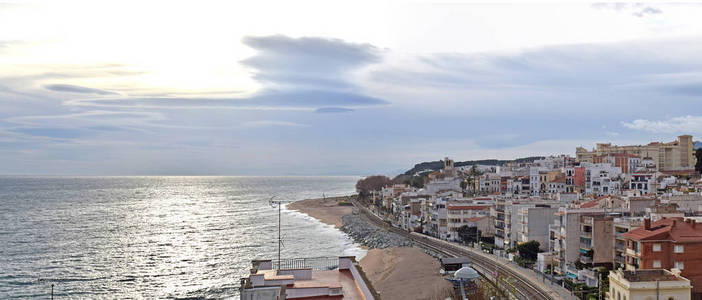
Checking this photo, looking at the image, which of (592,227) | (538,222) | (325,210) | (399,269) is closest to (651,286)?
(592,227)

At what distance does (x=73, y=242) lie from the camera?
79.8 m

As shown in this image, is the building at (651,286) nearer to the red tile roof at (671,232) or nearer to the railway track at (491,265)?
the red tile roof at (671,232)

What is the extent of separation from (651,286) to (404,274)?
2701cm

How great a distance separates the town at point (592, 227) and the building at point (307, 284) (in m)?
16.3

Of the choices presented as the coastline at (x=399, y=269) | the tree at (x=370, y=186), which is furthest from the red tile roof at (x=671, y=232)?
the tree at (x=370, y=186)

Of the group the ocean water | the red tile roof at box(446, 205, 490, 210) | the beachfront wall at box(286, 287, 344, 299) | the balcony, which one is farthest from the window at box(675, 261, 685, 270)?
the red tile roof at box(446, 205, 490, 210)

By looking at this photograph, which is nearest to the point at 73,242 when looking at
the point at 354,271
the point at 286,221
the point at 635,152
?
the point at 286,221

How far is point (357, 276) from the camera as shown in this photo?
23.1 meters

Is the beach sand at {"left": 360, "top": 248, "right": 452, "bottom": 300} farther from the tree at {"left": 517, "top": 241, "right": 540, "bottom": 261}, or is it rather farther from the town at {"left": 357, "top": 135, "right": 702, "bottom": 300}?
the town at {"left": 357, "top": 135, "right": 702, "bottom": 300}

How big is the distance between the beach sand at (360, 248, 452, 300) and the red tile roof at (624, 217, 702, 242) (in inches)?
597

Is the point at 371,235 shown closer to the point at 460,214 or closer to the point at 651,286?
the point at 460,214

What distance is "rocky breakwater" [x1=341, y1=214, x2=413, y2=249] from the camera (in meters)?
74.4

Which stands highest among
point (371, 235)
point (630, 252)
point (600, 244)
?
point (630, 252)

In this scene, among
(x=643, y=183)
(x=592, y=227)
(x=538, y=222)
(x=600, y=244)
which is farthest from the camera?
(x=643, y=183)
